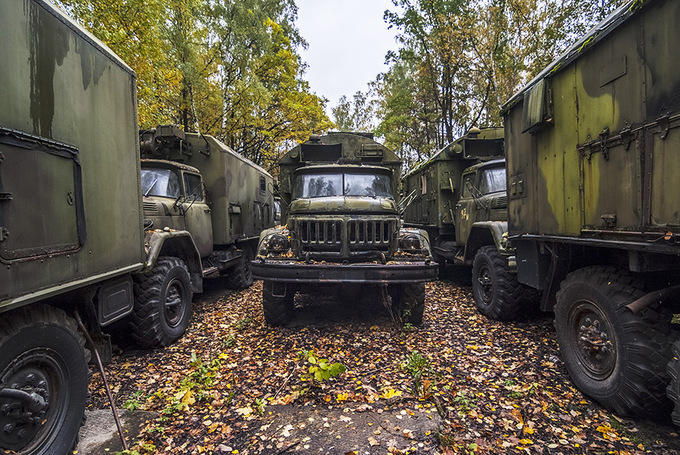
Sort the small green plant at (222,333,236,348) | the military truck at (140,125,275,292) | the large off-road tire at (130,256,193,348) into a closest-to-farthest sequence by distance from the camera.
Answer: the large off-road tire at (130,256,193,348) < the small green plant at (222,333,236,348) < the military truck at (140,125,275,292)

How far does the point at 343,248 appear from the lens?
15.4 ft

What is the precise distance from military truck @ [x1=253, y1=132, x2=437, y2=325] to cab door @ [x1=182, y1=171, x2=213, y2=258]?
1.49 metres

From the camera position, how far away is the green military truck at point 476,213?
200 inches

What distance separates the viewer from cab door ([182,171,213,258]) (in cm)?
586

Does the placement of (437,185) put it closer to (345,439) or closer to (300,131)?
(345,439)

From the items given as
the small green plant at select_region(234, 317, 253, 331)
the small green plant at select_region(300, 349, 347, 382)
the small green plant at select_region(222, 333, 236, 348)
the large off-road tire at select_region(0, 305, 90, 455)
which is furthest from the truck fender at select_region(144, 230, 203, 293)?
the small green plant at select_region(300, 349, 347, 382)

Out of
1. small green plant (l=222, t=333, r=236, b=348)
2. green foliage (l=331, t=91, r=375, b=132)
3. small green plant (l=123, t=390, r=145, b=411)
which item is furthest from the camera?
green foliage (l=331, t=91, r=375, b=132)

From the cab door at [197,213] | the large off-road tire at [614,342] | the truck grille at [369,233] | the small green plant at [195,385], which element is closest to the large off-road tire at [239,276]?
the cab door at [197,213]

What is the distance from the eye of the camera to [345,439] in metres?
2.60

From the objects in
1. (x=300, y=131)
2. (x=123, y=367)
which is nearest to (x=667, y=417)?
(x=123, y=367)

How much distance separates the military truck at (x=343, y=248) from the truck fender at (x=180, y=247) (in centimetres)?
113

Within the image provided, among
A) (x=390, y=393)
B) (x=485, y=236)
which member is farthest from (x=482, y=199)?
(x=390, y=393)

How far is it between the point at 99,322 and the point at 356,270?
2681 mm

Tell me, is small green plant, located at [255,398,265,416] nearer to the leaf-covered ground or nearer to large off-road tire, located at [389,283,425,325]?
the leaf-covered ground
